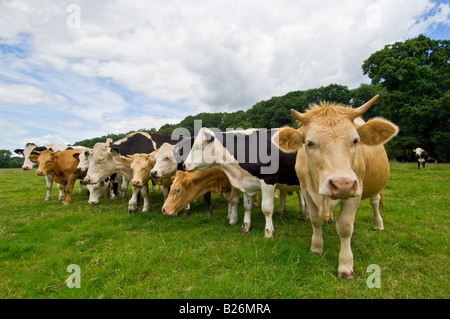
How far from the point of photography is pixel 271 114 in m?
68.6

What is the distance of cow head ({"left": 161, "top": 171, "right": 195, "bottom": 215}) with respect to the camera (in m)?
5.57

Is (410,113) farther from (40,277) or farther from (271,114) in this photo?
(271,114)

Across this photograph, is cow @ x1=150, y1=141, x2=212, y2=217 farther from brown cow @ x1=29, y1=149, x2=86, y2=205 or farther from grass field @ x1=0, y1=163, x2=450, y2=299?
brown cow @ x1=29, y1=149, x2=86, y2=205

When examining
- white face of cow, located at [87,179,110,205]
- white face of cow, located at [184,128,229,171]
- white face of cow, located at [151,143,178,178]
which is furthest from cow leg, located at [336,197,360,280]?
white face of cow, located at [87,179,110,205]

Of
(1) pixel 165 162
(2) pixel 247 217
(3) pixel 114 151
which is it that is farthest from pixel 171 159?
(2) pixel 247 217

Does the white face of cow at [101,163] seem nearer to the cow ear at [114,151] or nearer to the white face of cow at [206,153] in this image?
the cow ear at [114,151]

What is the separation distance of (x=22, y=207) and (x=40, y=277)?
6273 millimetres

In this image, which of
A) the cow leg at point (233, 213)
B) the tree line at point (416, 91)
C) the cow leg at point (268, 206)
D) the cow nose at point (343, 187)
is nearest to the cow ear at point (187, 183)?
the cow leg at point (233, 213)

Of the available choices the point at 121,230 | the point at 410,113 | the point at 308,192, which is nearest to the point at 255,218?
the point at 308,192

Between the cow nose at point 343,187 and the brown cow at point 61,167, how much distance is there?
29.3ft

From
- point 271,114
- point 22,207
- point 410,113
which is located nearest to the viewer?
point 22,207

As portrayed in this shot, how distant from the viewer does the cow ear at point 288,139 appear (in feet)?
10.1

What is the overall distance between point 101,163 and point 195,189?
3.60 metres

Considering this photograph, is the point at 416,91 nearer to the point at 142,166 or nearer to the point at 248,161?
the point at 248,161
